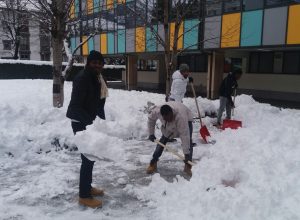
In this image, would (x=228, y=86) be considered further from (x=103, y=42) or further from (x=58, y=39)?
(x=103, y=42)

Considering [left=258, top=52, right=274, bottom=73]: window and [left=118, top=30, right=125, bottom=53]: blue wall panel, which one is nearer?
[left=258, top=52, right=274, bottom=73]: window

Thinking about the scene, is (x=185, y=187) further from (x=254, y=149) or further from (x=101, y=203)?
(x=254, y=149)

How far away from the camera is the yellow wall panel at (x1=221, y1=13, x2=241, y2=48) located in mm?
14273

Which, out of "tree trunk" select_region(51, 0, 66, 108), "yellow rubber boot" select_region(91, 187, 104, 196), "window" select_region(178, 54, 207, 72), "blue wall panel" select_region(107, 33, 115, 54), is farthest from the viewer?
"blue wall panel" select_region(107, 33, 115, 54)

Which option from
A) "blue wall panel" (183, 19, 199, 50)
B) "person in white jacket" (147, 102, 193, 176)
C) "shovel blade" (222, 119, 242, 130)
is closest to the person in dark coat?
"person in white jacket" (147, 102, 193, 176)

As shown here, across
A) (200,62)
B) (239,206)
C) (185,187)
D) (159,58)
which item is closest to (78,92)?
(185,187)

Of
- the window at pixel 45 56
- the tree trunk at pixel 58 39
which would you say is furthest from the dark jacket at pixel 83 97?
the window at pixel 45 56

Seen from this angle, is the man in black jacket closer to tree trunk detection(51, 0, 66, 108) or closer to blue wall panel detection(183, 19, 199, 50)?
tree trunk detection(51, 0, 66, 108)

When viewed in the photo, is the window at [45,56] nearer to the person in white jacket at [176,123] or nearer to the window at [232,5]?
the window at [232,5]

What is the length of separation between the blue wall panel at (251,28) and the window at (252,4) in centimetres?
19

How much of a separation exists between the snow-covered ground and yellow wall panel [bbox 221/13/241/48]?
8.18m

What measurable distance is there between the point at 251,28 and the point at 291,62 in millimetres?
4095

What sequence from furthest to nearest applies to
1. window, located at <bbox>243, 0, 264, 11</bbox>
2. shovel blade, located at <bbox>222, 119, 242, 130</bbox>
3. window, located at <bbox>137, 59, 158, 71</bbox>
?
window, located at <bbox>137, 59, 158, 71</bbox> → window, located at <bbox>243, 0, 264, 11</bbox> → shovel blade, located at <bbox>222, 119, 242, 130</bbox>

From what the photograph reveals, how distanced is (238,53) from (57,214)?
51.5ft
